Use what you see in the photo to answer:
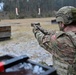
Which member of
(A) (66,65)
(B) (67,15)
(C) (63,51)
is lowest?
(A) (66,65)

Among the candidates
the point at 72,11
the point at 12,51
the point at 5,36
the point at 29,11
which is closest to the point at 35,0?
the point at 29,11

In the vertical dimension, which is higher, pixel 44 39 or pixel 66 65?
pixel 44 39

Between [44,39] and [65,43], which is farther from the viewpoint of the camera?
[44,39]

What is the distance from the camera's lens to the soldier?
8.15 feet

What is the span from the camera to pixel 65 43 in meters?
2.49

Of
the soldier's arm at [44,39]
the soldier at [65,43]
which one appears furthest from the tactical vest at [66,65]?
the soldier's arm at [44,39]

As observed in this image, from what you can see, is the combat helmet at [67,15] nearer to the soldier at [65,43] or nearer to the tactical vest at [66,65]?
the soldier at [65,43]

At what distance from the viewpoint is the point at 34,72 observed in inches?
86.7

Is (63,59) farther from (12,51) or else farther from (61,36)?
(12,51)

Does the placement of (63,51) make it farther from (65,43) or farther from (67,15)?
(67,15)

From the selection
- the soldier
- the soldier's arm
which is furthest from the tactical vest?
the soldier's arm

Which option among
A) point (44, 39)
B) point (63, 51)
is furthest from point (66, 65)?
point (44, 39)

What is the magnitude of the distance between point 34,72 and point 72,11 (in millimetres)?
852

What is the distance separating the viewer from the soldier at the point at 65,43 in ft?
8.15
